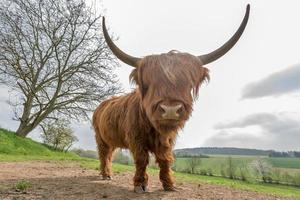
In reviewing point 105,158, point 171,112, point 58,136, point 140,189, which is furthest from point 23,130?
point 171,112

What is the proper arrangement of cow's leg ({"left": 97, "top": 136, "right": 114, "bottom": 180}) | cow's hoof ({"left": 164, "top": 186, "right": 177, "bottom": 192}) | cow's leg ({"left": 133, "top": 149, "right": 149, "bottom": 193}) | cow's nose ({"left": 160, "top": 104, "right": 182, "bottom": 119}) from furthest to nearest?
cow's leg ({"left": 97, "top": 136, "right": 114, "bottom": 180}) → cow's hoof ({"left": 164, "top": 186, "right": 177, "bottom": 192}) → cow's leg ({"left": 133, "top": 149, "right": 149, "bottom": 193}) → cow's nose ({"left": 160, "top": 104, "right": 182, "bottom": 119})

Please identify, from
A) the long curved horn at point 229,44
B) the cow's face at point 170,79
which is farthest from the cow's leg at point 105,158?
the long curved horn at point 229,44

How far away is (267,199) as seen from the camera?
6.59 m

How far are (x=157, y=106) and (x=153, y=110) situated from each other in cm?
12

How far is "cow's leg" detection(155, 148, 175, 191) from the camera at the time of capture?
20.2 feet

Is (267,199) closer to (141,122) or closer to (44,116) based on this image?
(141,122)

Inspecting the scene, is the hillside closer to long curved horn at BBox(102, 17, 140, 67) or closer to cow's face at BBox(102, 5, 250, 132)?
long curved horn at BBox(102, 17, 140, 67)

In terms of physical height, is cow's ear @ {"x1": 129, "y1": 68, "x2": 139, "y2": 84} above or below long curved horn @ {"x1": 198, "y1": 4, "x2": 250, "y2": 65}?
below

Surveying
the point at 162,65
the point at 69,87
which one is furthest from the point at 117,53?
the point at 69,87

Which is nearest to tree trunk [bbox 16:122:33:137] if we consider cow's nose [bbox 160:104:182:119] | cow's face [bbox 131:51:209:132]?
cow's face [bbox 131:51:209:132]

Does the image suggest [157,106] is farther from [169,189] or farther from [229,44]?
[169,189]

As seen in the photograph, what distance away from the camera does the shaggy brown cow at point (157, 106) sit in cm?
→ 492

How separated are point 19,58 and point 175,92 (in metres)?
19.1

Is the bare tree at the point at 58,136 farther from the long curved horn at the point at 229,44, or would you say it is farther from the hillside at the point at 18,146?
the long curved horn at the point at 229,44
